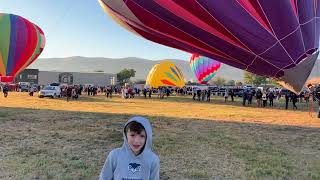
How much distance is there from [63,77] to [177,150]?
87.5 metres

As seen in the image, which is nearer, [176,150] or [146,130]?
[146,130]

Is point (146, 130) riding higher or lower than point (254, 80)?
lower

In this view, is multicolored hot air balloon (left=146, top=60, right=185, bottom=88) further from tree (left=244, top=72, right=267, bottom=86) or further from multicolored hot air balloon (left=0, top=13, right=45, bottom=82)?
tree (left=244, top=72, right=267, bottom=86)

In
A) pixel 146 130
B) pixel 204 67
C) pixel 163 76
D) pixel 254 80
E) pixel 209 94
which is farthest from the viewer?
pixel 254 80

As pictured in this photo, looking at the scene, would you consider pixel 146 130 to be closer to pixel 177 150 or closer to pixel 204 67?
pixel 177 150

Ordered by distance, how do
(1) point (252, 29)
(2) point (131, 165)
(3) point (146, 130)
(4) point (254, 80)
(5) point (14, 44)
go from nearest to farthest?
(3) point (146, 130)
(2) point (131, 165)
(1) point (252, 29)
(5) point (14, 44)
(4) point (254, 80)

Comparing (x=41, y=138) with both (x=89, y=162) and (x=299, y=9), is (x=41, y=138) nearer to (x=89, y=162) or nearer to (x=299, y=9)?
(x=89, y=162)

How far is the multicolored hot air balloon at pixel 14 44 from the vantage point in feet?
103

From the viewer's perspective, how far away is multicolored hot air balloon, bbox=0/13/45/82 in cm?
3153

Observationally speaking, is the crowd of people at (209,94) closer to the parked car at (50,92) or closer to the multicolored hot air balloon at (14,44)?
the parked car at (50,92)

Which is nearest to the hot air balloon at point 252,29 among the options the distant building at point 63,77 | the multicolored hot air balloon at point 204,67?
the multicolored hot air balloon at point 204,67

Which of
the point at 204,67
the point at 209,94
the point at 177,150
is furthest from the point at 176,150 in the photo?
the point at 204,67

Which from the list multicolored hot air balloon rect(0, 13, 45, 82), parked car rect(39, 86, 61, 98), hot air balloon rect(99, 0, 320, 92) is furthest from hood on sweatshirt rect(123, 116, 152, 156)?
parked car rect(39, 86, 61, 98)

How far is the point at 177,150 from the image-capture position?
11.1 meters
